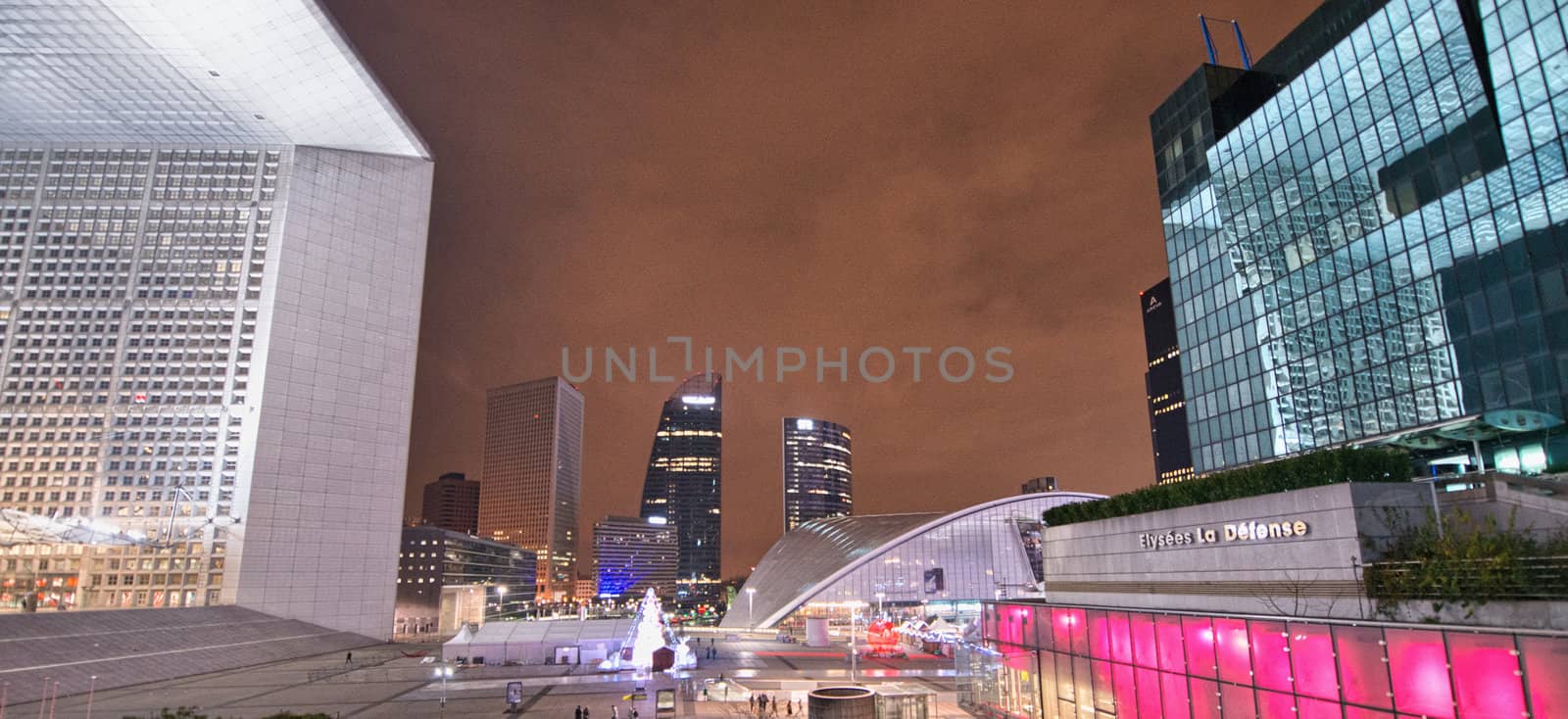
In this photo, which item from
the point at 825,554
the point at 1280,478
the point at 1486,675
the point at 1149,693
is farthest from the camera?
the point at 825,554

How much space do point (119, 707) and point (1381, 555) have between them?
177ft

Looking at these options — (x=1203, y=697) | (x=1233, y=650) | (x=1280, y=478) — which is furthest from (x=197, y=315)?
(x=1280, y=478)

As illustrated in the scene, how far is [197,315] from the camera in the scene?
8175cm

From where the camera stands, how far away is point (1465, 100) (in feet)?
154

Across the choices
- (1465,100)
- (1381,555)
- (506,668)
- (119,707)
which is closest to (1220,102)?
(1465,100)

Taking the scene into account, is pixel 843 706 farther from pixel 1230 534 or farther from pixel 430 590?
pixel 430 590

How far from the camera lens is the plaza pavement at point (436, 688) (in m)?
40.1

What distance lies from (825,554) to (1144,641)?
84.9 m

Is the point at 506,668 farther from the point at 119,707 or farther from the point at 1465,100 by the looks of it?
the point at 1465,100

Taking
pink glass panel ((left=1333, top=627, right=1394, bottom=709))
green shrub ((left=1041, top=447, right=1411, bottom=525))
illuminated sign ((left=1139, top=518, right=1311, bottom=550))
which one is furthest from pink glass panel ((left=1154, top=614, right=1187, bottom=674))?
pink glass panel ((left=1333, top=627, right=1394, bottom=709))

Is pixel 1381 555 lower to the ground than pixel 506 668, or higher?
higher

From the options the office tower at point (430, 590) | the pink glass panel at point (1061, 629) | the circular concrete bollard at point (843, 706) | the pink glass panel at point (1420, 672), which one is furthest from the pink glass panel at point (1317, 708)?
the office tower at point (430, 590)

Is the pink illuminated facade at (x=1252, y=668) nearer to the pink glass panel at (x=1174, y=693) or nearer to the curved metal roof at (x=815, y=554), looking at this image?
the pink glass panel at (x=1174, y=693)

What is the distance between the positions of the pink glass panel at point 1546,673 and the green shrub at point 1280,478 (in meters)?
7.59
